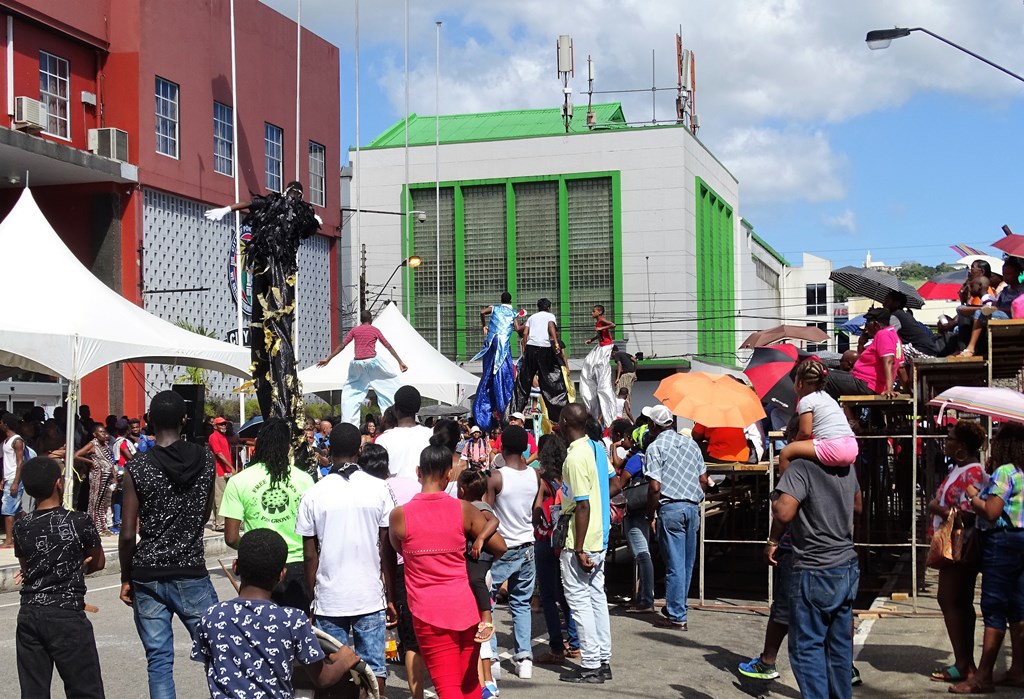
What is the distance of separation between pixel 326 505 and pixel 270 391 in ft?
10.7

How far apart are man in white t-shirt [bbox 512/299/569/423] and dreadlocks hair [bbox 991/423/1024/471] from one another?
7327 millimetres

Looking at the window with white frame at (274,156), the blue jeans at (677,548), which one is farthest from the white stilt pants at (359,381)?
the window with white frame at (274,156)

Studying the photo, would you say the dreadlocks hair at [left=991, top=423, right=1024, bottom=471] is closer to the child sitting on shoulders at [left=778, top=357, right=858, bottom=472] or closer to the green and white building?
the child sitting on shoulders at [left=778, top=357, right=858, bottom=472]

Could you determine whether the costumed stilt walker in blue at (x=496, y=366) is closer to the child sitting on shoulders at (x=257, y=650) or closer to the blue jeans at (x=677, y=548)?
the blue jeans at (x=677, y=548)

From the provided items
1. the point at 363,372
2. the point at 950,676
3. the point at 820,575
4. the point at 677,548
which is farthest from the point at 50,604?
the point at 363,372

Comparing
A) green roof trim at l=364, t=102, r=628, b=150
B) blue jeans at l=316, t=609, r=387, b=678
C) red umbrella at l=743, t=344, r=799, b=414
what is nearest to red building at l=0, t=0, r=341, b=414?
red umbrella at l=743, t=344, r=799, b=414

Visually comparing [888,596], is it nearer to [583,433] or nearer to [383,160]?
[583,433]

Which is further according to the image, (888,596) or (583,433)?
(888,596)

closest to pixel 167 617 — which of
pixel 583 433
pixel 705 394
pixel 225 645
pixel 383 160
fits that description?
pixel 225 645

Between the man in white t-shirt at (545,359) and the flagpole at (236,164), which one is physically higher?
the flagpole at (236,164)

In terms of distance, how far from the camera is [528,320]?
49.5 feet

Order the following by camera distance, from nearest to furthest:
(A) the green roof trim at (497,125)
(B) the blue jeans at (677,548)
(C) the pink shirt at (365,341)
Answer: (B) the blue jeans at (677,548), (C) the pink shirt at (365,341), (A) the green roof trim at (497,125)

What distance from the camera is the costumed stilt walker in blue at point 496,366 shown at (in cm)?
1495

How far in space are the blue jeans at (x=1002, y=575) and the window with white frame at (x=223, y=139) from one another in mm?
24693
